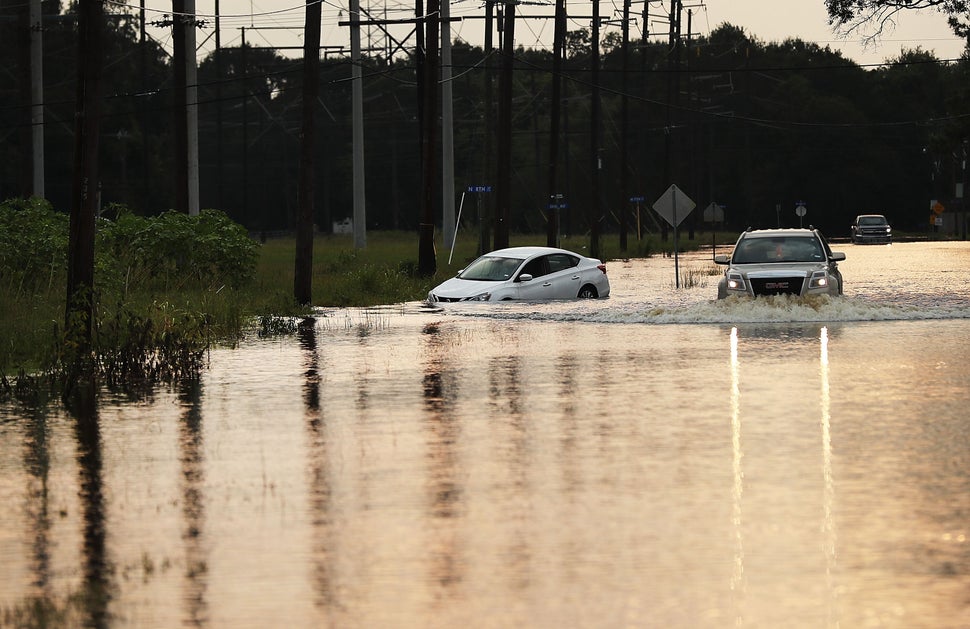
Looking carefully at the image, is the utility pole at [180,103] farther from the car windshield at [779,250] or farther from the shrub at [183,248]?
the car windshield at [779,250]

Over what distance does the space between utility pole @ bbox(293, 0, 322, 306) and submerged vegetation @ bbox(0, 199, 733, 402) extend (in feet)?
2.23

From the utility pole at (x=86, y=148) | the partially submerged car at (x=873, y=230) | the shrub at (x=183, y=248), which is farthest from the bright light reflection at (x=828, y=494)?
the partially submerged car at (x=873, y=230)

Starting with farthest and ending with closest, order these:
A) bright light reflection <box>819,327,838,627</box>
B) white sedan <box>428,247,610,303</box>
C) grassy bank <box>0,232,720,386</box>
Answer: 1. white sedan <box>428,247,610,303</box>
2. grassy bank <box>0,232,720,386</box>
3. bright light reflection <box>819,327,838,627</box>

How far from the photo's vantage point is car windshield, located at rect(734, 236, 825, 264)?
32.2 meters

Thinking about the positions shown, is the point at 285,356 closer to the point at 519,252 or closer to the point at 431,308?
the point at 431,308

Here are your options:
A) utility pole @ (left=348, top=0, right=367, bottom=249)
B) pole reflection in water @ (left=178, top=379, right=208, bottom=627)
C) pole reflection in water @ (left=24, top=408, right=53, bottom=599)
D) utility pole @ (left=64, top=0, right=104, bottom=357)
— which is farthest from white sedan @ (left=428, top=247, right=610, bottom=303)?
pole reflection in water @ (left=24, top=408, right=53, bottom=599)

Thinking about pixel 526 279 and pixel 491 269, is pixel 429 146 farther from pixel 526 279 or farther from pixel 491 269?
pixel 526 279

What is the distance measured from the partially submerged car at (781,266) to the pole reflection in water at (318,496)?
12.7 m

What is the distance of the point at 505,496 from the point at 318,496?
1205 millimetres

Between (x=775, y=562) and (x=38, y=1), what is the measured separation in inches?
1822

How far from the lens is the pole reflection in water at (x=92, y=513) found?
8.20 m

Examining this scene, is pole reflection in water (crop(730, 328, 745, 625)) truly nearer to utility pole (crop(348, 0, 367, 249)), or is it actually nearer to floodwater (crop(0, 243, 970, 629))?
floodwater (crop(0, 243, 970, 629))

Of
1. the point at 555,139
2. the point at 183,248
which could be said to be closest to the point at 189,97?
the point at 183,248

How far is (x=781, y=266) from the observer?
31766 millimetres
